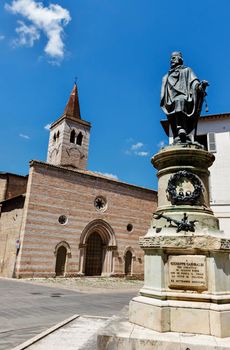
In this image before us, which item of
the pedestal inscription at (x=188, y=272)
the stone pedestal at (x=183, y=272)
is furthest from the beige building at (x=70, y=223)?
the pedestal inscription at (x=188, y=272)

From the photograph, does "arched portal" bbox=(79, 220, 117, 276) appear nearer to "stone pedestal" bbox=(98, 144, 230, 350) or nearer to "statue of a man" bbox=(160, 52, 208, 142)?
"statue of a man" bbox=(160, 52, 208, 142)

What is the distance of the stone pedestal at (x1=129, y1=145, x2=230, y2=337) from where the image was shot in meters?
4.01

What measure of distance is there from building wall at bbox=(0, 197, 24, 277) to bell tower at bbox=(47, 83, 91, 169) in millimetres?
12900

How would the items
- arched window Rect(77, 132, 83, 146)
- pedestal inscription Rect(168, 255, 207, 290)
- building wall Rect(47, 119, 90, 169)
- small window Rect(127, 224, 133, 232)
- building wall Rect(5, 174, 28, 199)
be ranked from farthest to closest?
arched window Rect(77, 132, 83, 146) < building wall Rect(47, 119, 90, 169) < building wall Rect(5, 174, 28, 199) < small window Rect(127, 224, 133, 232) < pedestal inscription Rect(168, 255, 207, 290)

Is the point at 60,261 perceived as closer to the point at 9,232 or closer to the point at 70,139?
the point at 9,232

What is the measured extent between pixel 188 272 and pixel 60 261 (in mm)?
19691

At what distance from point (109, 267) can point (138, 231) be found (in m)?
4.82

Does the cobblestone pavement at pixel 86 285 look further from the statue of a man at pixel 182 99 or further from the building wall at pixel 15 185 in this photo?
the building wall at pixel 15 185

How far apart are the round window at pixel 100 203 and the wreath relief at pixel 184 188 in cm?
2065

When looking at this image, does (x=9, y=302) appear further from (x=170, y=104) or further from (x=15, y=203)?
→ (x=15, y=203)

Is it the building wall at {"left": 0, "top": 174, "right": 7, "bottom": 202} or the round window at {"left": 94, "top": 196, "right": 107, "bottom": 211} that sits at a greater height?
the building wall at {"left": 0, "top": 174, "right": 7, "bottom": 202}

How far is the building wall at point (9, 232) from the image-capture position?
70.1 ft

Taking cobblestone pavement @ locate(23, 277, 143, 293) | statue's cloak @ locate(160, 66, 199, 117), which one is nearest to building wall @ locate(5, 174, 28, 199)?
cobblestone pavement @ locate(23, 277, 143, 293)

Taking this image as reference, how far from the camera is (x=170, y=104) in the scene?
5672 mm
